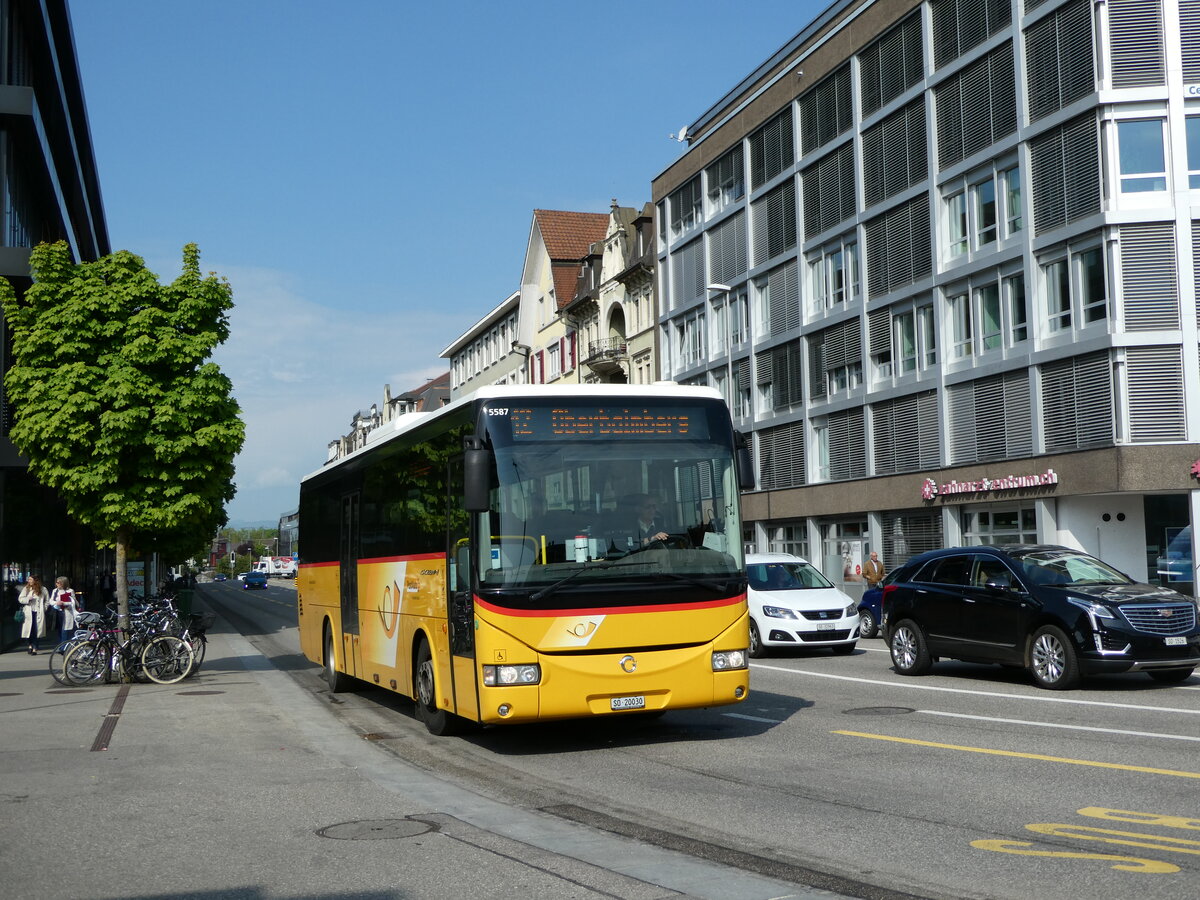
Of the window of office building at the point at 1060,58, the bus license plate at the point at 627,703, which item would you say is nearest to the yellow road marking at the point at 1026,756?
the bus license plate at the point at 627,703

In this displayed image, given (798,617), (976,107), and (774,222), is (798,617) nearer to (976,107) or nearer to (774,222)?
(976,107)

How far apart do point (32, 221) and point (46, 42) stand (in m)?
5.07

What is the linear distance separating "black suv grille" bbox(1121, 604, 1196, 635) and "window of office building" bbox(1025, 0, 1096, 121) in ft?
70.5

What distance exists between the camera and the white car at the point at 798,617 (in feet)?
71.2

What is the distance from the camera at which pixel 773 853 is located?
7203mm

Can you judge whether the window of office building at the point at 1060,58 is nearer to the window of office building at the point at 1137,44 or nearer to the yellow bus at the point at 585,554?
the window of office building at the point at 1137,44

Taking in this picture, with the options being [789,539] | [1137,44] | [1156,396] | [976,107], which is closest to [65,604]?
[1156,396]

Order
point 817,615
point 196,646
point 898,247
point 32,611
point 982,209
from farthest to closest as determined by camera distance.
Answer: point 898,247 → point 982,209 → point 32,611 → point 817,615 → point 196,646

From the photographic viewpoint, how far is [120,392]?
20281mm

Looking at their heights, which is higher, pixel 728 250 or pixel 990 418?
pixel 728 250

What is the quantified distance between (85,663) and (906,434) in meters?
27.9

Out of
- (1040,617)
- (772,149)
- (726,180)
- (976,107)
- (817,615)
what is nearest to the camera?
(1040,617)

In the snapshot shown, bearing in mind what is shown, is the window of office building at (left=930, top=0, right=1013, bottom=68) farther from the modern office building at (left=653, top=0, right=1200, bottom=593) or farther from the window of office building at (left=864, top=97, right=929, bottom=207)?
the window of office building at (left=864, top=97, right=929, bottom=207)

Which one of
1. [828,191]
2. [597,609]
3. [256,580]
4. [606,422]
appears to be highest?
[828,191]
